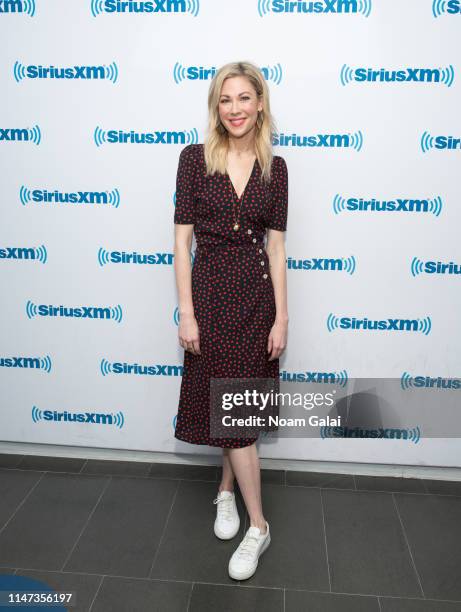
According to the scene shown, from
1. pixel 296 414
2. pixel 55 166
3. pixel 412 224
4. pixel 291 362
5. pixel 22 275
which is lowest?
pixel 296 414

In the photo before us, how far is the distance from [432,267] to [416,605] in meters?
1.27

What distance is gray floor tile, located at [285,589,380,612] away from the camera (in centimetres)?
195

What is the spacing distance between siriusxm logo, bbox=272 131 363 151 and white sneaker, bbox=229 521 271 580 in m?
1.49

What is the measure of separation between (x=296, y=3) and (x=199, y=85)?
47cm

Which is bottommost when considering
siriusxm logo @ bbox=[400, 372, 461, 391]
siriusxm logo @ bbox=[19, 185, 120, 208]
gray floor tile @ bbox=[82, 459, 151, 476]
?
gray floor tile @ bbox=[82, 459, 151, 476]

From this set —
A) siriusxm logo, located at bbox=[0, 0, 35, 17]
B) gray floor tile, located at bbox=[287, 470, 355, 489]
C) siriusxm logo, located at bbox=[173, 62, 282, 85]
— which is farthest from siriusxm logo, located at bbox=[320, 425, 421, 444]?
siriusxm logo, located at bbox=[0, 0, 35, 17]

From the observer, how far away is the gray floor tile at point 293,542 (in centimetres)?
207

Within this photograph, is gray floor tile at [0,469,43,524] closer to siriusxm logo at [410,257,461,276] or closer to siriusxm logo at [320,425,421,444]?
siriusxm logo at [320,425,421,444]

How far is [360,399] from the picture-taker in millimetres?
2625

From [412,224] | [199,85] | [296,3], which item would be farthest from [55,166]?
[412,224]

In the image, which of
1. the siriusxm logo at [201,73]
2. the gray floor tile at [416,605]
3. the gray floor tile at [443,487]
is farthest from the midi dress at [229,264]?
the gray floor tile at [443,487]

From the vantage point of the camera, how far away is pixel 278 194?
212cm

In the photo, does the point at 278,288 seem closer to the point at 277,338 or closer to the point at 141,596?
the point at 277,338

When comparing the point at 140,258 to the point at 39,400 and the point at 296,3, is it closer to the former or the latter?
the point at 39,400
